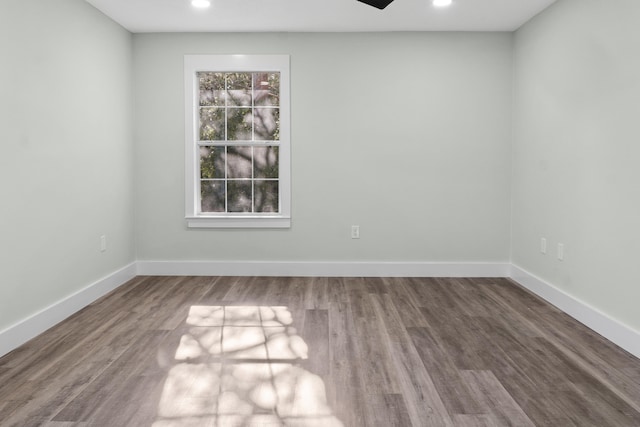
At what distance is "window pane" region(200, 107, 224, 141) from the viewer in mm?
4906

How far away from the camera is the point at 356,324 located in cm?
336

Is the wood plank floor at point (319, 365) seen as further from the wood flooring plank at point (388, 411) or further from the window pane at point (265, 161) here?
the window pane at point (265, 161)

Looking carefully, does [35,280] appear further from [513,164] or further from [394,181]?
[513,164]

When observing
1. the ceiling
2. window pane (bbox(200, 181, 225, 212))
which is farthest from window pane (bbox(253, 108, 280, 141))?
the ceiling

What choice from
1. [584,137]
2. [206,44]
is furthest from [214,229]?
[584,137]

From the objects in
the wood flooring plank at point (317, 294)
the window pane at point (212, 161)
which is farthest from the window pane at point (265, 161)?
the wood flooring plank at point (317, 294)

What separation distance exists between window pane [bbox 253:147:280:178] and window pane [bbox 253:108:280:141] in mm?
114

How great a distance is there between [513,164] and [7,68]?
4348mm

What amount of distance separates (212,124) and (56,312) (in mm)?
2378

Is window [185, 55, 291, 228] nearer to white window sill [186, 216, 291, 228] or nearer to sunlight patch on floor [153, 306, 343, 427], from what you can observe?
white window sill [186, 216, 291, 228]

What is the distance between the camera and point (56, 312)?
134 inches

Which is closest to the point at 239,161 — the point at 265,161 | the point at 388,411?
the point at 265,161

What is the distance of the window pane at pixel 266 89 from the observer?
4.88 m

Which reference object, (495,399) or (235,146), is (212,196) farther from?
(495,399)
